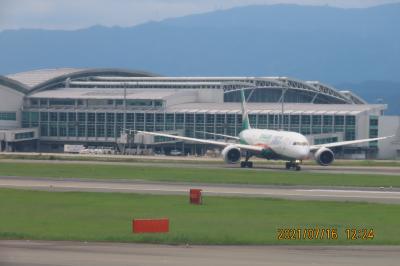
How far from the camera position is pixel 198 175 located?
85.6 metres

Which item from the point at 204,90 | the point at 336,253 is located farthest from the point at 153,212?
the point at 204,90

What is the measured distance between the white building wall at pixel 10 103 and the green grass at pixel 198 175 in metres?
63.1

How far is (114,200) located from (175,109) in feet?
332

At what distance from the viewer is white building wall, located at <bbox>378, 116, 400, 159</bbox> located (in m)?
144

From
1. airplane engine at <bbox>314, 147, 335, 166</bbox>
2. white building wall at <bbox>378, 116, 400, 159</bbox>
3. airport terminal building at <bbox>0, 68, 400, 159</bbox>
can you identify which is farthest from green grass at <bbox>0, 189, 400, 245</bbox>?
white building wall at <bbox>378, 116, 400, 159</bbox>

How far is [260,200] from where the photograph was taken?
59.9 metres

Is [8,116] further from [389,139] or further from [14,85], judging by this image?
[389,139]

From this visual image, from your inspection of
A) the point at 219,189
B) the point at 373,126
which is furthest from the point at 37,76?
the point at 219,189

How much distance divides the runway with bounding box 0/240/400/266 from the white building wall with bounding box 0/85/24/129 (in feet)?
408

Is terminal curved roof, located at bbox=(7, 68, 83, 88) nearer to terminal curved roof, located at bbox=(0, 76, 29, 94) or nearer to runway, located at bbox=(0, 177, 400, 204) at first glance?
terminal curved roof, located at bbox=(0, 76, 29, 94)

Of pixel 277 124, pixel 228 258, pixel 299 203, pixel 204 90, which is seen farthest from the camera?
pixel 204 90

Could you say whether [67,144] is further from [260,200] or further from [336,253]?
[336,253]

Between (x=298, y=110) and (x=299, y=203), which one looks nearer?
(x=299, y=203)

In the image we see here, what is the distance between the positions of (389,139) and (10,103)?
5962cm
